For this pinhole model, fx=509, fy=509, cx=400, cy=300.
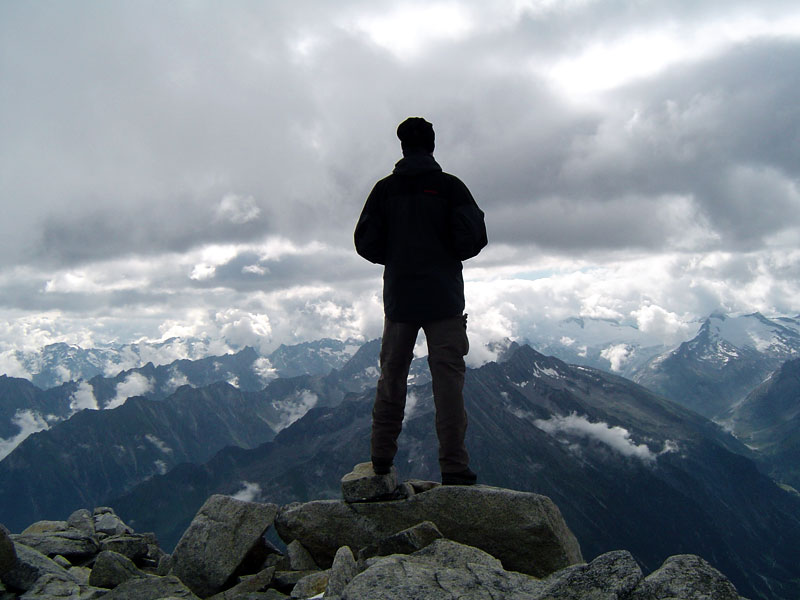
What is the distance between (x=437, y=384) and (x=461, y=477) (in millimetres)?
2133

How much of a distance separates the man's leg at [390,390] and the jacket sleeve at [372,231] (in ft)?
5.23

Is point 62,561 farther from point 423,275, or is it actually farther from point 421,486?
point 423,275

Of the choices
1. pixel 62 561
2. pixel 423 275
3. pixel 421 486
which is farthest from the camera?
pixel 62 561

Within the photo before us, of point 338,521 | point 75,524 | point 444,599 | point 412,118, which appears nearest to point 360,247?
point 412,118

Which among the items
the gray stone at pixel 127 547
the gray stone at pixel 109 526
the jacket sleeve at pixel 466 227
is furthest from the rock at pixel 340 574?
the gray stone at pixel 109 526

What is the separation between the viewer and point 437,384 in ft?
36.2

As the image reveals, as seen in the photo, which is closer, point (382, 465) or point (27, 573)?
point (27, 573)

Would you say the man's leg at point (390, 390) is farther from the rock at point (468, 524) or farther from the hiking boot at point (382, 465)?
the rock at point (468, 524)

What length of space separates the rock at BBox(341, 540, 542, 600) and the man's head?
818 centimetres

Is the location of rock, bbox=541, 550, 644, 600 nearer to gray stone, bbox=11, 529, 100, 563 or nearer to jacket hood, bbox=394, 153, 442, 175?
jacket hood, bbox=394, 153, 442, 175

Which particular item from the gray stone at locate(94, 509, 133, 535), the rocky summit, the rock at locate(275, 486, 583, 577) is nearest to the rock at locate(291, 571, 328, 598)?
the rocky summit

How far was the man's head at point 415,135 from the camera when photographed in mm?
11227

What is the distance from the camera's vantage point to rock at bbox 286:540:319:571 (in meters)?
11.1

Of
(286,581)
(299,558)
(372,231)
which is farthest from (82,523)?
(372,231)
